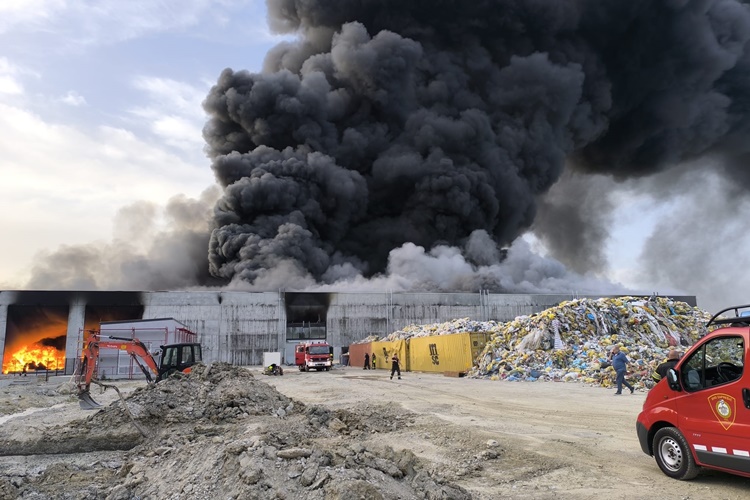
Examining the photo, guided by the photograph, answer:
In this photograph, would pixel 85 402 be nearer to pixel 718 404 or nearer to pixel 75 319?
pixel 718 404

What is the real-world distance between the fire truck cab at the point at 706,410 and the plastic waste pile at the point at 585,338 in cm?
1310

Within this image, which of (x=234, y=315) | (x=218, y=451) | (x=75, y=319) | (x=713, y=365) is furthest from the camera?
(x=234, y=315)

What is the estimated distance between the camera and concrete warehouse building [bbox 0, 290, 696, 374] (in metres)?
40.6

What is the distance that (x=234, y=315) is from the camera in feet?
140

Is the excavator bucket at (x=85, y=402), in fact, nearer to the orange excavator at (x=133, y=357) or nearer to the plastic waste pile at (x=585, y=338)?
the orange excavator at (x=133, y=357)

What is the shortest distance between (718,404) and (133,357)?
48.4 feet

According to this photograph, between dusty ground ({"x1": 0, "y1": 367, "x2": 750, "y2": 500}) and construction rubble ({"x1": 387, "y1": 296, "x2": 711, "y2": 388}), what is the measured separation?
5636 mm

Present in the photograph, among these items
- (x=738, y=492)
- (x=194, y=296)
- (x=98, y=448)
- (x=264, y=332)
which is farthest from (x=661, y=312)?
(x=194, y=296)

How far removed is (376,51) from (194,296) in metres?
31.1

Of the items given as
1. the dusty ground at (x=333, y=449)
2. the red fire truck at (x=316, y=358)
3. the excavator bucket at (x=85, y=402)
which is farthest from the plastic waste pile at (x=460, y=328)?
the excavator bucket at (x=85, y=402)

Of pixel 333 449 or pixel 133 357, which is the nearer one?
pixel 333 449

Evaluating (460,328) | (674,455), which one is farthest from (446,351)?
(674,455)

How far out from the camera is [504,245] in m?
61.1

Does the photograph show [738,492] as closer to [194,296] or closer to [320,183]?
[194,296]
